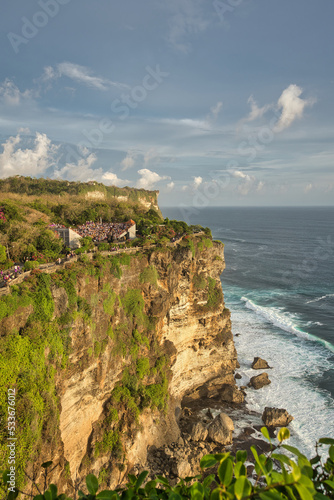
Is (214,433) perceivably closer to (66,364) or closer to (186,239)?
(66,364)

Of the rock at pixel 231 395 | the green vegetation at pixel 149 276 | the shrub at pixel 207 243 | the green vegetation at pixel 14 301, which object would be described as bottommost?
the rock at pixel 231 395

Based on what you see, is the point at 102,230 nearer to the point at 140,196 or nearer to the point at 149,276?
the point at 149,276

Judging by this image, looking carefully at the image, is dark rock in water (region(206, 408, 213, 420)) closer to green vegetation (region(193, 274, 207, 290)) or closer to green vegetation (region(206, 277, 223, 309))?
green vegetation (region(206, 277, 223, 309))

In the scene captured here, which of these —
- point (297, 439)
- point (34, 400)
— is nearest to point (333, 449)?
point (34, 400)

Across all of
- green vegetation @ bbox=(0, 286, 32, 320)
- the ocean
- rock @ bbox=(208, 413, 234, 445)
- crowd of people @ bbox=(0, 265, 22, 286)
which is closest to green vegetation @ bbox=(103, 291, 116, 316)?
crowd of people @ bbox=(0, 265, 22, 286)

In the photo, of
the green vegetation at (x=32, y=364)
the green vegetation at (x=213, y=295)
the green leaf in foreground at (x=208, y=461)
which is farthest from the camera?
the green vegetation at (x=213, y=295)

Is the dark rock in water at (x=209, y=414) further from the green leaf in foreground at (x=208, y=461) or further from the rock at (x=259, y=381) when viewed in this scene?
the green leaf in foreground at (x=208, y=461)

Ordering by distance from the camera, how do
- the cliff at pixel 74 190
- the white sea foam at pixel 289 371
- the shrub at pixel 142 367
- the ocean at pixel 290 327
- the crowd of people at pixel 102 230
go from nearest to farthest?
the shrub at pixel 142 367
the white sea foam at pixel 289 371
the ocean at pixel 290 327
the crowd of people at pixel 102 230
the cliff at pixel 74 190

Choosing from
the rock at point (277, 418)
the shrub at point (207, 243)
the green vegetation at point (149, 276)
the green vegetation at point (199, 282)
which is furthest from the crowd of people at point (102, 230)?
the rock at point (277, 418)
